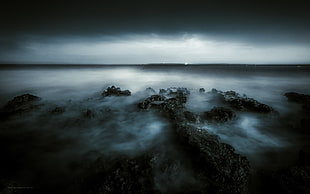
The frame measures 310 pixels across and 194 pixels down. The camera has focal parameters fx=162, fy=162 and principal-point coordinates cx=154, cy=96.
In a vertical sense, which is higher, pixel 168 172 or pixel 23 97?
pixel 23 97

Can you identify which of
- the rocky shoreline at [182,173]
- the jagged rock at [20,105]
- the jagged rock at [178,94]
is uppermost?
the jagged rock at [178,94]

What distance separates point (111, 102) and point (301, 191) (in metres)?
8.16

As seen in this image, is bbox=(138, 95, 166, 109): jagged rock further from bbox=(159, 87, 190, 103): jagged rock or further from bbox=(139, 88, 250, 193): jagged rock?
bbox=(139, 88, 250, 193): jagged rock

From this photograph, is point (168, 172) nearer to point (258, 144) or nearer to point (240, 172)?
point (240, 172)

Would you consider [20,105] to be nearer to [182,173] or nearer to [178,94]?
[178,94]

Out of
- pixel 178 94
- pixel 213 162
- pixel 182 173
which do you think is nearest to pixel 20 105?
pixel 178 94

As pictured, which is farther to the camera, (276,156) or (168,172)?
(276,156)

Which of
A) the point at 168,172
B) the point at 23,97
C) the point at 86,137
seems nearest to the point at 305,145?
the point at 168,172

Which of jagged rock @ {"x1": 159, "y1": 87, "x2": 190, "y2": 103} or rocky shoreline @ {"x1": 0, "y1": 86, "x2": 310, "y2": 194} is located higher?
jagged rock @ {"x1": 159, "y1": 87, "x2": 190, "y2": 103}

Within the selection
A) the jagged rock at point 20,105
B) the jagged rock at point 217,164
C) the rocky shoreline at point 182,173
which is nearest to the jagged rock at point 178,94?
the rocky shoreline at point 182,173

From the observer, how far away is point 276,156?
4184mm

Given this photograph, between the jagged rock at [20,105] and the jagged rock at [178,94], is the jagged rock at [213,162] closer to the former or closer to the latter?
the jagged rock at [178,94]

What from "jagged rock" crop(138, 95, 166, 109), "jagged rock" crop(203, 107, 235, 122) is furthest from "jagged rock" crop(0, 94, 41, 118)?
"jagged rock" crop(203, 107, 235, 122)

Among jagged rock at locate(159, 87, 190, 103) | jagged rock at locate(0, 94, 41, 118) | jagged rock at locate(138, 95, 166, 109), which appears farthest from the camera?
jagged rock at locate(159, 87, 190, 103)
